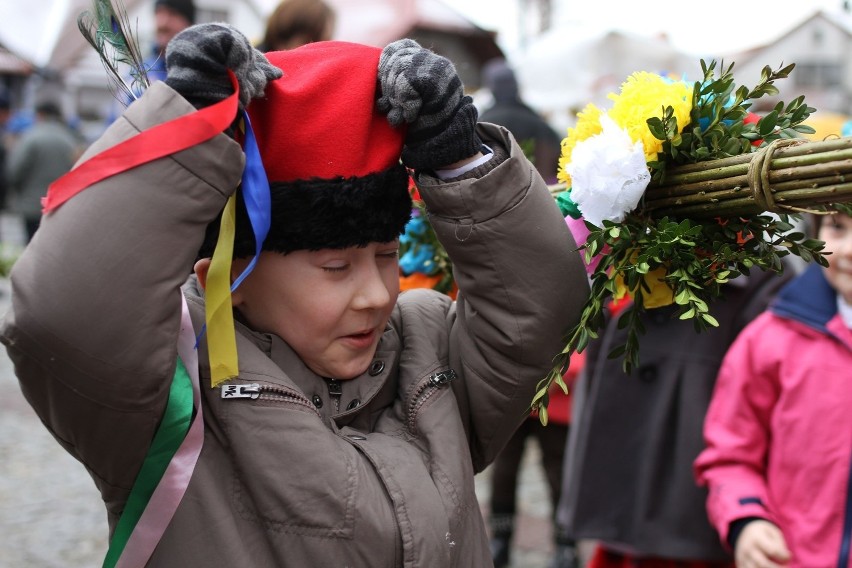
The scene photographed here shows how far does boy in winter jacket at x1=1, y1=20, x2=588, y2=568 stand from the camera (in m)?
1.32

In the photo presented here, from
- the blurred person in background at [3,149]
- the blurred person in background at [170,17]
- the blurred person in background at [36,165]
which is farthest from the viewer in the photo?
the blurred person in background at [3,149]

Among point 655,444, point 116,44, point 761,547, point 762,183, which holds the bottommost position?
point 655,444

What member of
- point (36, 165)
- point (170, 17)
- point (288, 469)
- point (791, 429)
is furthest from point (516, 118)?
point (36, 165)

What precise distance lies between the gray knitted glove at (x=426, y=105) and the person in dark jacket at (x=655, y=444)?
1675 mm

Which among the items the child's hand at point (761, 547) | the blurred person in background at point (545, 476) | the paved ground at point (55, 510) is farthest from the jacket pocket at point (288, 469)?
the paved ground at point (55, 510)

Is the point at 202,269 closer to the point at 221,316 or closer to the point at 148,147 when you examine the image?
the point at 221,316

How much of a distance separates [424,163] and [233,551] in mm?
684

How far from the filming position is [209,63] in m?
1.36

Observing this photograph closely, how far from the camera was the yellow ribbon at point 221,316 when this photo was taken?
146 centimetres

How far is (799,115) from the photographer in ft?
5.07

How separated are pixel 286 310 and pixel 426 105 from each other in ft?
1.35

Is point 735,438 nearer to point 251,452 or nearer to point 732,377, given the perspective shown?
point 732,377

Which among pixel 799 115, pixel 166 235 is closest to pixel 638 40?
pixel 799 115

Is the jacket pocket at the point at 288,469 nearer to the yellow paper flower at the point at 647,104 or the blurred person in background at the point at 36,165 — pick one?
the yellow paper flower at the point at 647,104
